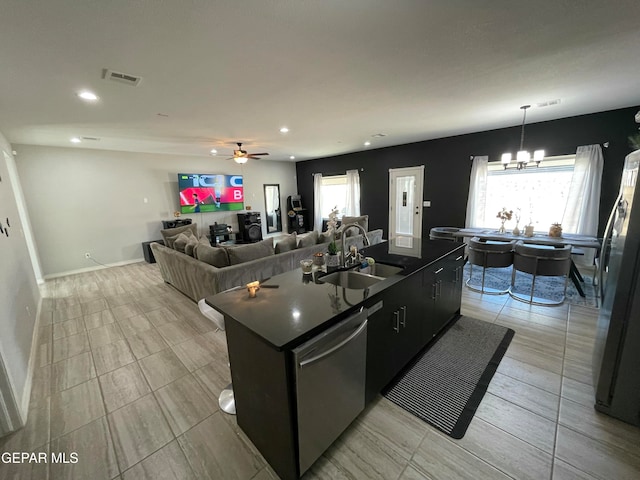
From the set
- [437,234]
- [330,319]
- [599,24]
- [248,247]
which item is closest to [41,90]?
[248,247]

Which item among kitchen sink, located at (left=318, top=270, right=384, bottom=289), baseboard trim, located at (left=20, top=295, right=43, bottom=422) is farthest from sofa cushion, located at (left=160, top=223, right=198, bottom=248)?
kitchen sink, located at (left=318, top=270, right=384, bottom=289)

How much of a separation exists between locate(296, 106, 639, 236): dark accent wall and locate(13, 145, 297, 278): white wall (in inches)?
173

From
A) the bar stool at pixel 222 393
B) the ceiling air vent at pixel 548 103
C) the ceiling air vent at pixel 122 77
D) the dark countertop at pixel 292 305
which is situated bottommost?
the bar stool at pixel 222 393

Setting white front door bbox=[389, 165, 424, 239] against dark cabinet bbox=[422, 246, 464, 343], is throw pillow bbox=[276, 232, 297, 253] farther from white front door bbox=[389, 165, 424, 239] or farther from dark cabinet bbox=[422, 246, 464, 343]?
white front door bbox=[389, 165, 424, 239]

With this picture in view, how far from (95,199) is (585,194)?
9.04 metres

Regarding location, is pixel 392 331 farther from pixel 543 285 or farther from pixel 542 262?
pixel 543 285

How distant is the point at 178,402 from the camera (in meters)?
1.83

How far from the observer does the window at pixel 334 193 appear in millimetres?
7730

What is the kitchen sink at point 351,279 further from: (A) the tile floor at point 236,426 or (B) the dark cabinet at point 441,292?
(A) the tile floor at point 236,426

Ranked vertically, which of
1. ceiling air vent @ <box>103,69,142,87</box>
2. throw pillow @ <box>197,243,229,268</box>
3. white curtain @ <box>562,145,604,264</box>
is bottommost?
throw pillow @ <box>197,243,229,268</box>

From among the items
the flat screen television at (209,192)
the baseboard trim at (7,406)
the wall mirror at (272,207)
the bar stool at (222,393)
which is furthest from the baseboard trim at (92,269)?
the bar stool at (222,393)

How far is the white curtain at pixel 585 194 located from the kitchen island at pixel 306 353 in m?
4.14

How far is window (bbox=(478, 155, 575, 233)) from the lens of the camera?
428cm

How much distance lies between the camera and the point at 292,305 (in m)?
1.39
